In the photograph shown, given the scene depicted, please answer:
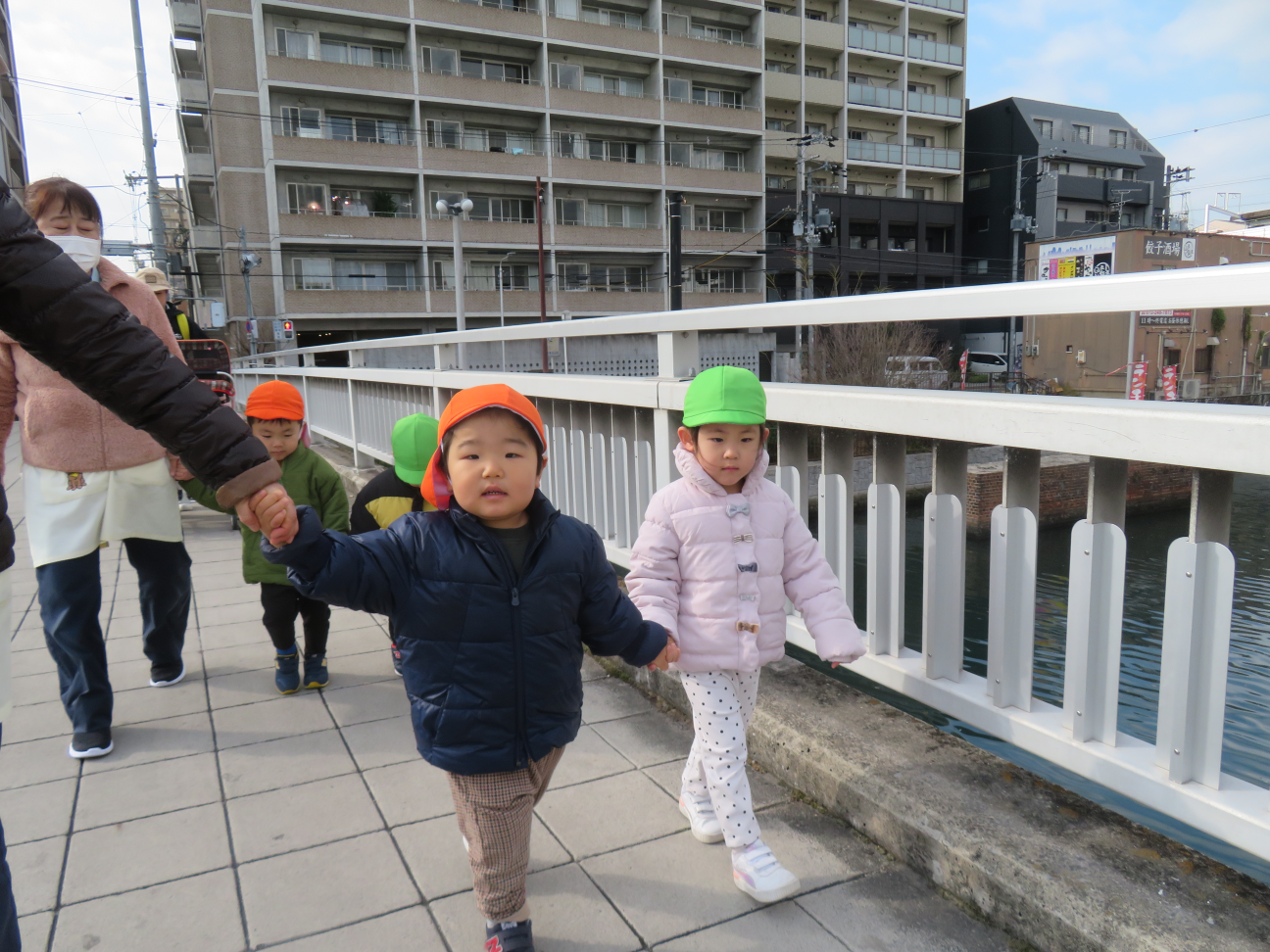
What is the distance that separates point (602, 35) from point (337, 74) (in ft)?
40.1

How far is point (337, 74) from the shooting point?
3294cm

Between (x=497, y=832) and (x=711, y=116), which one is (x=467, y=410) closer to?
(x=497, y=832)

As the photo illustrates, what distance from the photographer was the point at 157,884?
6.99 ft

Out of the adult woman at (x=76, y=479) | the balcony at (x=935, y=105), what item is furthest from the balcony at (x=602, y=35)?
the adult woman at (x=76, y=479)

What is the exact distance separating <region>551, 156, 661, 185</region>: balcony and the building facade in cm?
2066

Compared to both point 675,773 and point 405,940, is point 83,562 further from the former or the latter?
point 675,773

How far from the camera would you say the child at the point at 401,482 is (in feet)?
10.0

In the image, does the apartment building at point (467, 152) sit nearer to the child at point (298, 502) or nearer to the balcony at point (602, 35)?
the balcony at point (602, 35)

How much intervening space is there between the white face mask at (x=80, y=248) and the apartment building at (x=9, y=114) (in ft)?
124

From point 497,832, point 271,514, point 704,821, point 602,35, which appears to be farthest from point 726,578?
point 602,35

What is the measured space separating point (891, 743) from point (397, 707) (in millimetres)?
1863

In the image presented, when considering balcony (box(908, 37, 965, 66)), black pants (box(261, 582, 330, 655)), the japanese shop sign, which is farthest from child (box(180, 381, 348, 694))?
balcony (box(908, 37, 965, 66))

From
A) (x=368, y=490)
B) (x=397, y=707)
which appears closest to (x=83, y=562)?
(x=368, y=490)

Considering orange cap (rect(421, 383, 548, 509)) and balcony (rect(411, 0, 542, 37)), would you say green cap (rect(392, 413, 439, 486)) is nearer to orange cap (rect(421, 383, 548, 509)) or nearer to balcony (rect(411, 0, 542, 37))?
orange cap (rect(421, 383, 548, 509))
